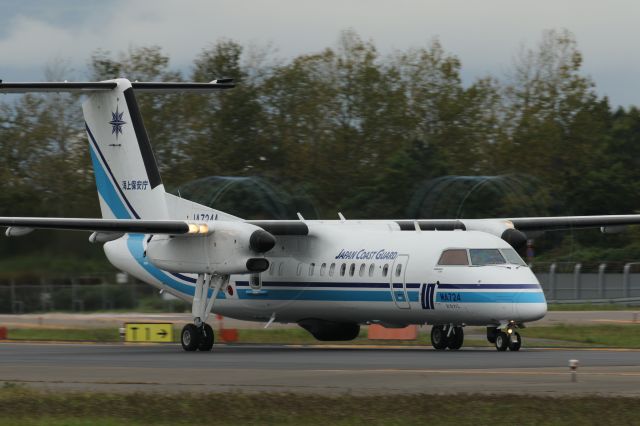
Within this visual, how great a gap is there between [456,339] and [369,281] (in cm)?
219

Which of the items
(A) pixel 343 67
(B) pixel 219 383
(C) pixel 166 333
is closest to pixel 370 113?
(A) pixel 343 67

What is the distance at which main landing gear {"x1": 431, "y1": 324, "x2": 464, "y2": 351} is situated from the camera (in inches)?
1009

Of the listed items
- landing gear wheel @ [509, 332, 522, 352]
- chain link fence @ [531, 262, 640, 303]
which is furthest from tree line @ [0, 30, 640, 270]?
landing gear wheel @ [509, 332, 522, 352]

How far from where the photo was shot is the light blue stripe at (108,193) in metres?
29.8

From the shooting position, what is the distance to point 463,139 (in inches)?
3007

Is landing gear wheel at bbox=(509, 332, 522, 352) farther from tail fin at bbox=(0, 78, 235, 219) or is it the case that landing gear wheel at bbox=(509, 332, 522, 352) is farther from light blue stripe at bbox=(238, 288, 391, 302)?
tail fin at bbox=(0, 78, 235, 219)

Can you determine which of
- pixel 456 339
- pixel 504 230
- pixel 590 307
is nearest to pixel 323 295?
pixel 456 339

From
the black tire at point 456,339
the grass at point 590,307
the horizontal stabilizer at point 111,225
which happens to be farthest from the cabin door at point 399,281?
Answer: the grass at point 590,307

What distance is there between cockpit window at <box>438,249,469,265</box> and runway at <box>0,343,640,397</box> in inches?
70.6

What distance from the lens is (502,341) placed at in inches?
958

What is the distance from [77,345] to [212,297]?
4.07 metres

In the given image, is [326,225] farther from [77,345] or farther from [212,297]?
[77,345]

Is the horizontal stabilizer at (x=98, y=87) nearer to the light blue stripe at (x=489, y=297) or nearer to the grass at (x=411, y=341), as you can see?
the grass at (x=411, y=341)

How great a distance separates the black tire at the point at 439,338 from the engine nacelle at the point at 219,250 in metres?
3.81
